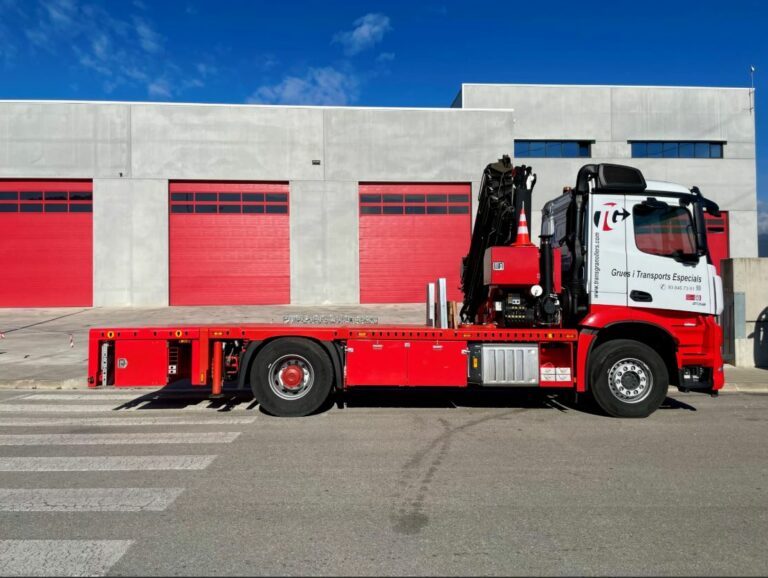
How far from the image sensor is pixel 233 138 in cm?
2444

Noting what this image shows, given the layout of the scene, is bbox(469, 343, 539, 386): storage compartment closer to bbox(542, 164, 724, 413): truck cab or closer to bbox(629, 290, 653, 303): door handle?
bbox(542, 164, 724, 413): truck cab

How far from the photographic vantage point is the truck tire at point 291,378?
7.20 m

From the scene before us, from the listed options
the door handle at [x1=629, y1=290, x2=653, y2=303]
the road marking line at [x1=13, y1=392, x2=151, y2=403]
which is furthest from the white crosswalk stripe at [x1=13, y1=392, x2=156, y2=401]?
the door handle at [x1=629, y1=290, x2=653, y2=303]

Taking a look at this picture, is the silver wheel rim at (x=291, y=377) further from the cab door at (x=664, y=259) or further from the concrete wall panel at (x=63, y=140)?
the concrete wall panel at (x=63, y=140)

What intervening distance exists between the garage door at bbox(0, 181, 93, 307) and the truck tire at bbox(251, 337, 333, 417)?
2050 cm

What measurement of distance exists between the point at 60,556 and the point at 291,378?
406cm

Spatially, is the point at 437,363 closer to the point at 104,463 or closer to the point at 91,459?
the point at 104,463

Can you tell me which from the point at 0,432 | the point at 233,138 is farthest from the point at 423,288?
the point at 0,432

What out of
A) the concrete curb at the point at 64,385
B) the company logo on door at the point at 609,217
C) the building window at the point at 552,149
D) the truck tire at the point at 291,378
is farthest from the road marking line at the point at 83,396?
the building window at the point at 552,149

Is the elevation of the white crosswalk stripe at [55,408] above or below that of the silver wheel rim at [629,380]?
below

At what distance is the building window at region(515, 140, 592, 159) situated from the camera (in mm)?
28525

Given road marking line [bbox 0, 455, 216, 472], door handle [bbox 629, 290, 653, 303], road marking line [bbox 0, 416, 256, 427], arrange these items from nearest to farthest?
road marking line [bbox 0, 455, 216, 472]
road marking line [bbox 0, 416, 256, 427]
door handle [bbox 629, 290, 653, 303]

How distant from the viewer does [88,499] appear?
423 cm

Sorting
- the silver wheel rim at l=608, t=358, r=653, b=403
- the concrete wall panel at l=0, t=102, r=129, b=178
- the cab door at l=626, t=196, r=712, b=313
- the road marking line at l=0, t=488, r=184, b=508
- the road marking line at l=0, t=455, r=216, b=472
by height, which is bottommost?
the road marking line at l=0, t=455, r=216, b=472
